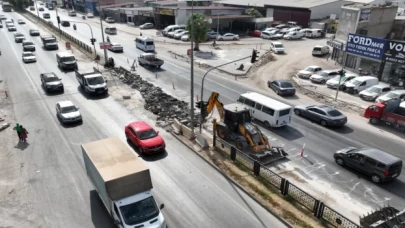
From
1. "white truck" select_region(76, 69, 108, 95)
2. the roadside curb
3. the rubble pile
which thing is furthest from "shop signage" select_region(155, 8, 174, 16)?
the roadside curb

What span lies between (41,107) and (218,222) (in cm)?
2324

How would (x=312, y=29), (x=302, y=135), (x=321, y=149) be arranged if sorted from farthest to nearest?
(x=312, y=29)
(x=302, y=135)
(x=321, y=149)

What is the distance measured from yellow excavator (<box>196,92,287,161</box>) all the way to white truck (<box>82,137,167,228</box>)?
31.8 feet

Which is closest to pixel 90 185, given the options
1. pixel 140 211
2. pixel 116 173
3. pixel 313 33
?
pixel 116 173

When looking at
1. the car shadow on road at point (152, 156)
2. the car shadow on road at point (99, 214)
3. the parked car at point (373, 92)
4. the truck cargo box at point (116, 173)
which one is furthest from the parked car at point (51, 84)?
the parked car at point (373, 92)

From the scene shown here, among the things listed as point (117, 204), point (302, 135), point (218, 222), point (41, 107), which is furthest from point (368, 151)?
point (41, 107)

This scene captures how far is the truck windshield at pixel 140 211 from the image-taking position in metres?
13.8

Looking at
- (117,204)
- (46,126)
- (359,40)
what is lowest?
(46,126)

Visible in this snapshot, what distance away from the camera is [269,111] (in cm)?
2608

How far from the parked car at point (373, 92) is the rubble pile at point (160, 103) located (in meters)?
20.1

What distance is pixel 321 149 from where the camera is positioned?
23.5m

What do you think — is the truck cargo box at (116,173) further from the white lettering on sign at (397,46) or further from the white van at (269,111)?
the white lettering on sign at (397,46)

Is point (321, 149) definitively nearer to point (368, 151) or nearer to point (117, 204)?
A: point (368, 151)

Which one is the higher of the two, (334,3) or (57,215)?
(334,3)
